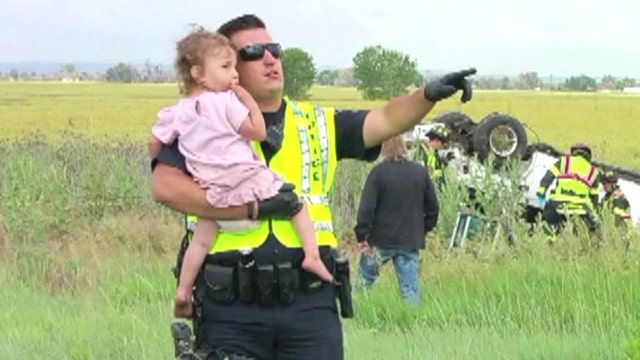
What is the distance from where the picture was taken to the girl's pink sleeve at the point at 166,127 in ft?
11.3

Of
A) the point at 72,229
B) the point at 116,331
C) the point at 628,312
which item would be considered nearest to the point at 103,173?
the point at 72,229

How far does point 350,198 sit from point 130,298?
5.65m

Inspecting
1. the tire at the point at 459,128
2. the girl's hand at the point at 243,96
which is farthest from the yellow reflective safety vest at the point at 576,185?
the girl's hand at the point at 243,96

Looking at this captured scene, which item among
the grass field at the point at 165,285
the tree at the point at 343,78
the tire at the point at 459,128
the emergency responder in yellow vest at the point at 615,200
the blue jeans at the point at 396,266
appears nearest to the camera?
the grass field at the point at 165,285

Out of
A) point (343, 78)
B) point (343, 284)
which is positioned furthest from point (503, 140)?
point (343, 78)

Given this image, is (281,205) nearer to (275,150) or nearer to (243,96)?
(275,150)

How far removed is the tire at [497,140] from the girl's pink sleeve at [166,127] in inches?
337

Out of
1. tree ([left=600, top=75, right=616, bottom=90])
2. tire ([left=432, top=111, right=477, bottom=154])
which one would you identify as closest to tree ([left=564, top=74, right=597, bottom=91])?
tree ([left=600, top=75, right=616, bottom=90])

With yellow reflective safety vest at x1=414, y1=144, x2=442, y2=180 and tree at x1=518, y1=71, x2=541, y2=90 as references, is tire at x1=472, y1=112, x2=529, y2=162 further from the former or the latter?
tree at x1=518, y1=71, x2=541, y2=90

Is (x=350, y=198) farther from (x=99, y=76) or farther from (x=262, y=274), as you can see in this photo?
(x=99, y=76)

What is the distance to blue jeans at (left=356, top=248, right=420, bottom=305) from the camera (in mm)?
7906

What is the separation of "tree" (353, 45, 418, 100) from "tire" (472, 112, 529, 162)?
32568mm

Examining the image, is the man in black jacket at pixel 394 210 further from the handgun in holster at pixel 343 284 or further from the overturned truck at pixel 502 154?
the handgun in holster at pixel 343 284

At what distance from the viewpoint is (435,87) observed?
11.6ft
